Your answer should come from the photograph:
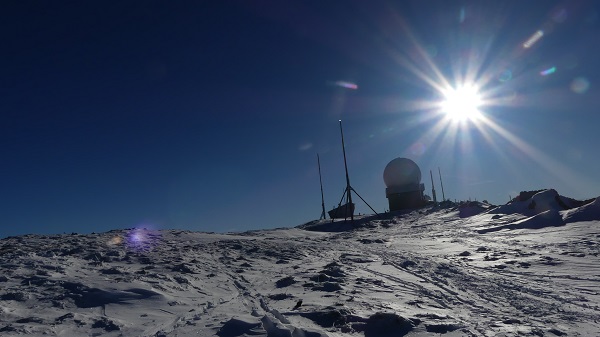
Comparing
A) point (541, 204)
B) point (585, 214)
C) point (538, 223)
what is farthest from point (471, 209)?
point (585, 214)

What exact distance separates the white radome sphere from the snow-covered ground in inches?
1242

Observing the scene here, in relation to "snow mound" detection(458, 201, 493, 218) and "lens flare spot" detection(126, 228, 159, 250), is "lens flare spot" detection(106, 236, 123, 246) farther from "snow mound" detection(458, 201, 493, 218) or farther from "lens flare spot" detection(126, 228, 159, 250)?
"snow mound" detection(458, 201, 493, 218)

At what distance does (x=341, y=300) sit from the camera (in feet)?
25.1

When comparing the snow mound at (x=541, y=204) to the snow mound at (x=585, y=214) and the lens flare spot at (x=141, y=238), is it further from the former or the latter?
the lens flare spot at (x=141, y=238)

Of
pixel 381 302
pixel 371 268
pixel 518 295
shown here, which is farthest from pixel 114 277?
pixel 518 295

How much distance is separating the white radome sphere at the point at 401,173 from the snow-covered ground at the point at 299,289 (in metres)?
31.6

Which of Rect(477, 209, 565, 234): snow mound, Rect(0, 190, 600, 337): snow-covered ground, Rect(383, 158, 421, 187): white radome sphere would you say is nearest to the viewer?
Rect(0, 190, 600, 337): snow-covered ground

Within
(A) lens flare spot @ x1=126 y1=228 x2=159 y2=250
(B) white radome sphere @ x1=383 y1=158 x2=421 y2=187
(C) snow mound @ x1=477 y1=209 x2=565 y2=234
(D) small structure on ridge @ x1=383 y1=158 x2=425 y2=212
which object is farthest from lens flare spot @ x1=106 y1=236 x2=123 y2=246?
(B) white radome sphere @ x1=383 y1=158 x2=421 y2=187

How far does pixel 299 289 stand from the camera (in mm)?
8844

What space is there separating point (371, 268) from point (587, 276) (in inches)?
198

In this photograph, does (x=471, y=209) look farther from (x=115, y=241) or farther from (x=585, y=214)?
(x=115, y=241)

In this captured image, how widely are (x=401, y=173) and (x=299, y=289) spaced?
41933 mm

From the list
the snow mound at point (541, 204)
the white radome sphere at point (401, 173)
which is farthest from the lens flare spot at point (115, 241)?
the white radome sphere at point (401, 173)

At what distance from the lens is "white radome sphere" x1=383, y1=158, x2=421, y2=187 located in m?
48.7
